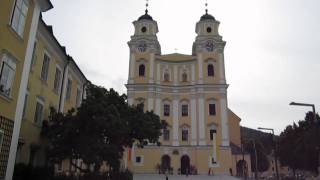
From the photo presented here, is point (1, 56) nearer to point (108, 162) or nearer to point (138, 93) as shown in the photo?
point (108, 162)

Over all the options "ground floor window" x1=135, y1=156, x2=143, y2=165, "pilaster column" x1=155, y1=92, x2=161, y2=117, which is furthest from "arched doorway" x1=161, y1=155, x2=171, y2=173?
"pilaster column" x1=155, y1=92, x2=161, y2=117

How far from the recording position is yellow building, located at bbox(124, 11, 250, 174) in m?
51.3

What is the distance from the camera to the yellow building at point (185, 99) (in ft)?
168

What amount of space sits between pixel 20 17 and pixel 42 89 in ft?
25.0

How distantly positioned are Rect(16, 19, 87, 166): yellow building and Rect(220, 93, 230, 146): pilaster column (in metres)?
29.6

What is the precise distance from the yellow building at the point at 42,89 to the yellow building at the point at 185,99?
26.0m

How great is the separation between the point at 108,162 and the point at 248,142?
56.4 m

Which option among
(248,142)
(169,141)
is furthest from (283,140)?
(248,142)

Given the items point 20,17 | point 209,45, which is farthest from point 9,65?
point 209,45

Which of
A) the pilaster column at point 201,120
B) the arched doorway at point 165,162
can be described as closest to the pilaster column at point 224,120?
the pilaster column at point 201,120

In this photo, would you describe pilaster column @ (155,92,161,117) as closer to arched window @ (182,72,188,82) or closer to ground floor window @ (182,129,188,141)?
ground floor window @ (182,129,188,141)

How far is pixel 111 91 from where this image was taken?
23.1m

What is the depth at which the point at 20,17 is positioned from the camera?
15.8m

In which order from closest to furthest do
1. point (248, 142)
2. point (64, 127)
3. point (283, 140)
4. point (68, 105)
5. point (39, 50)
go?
1. point (64, 127)
2. point (39, 50)
3. point (68, 105)
4. point (283, 140)
5. point (248, 142)
